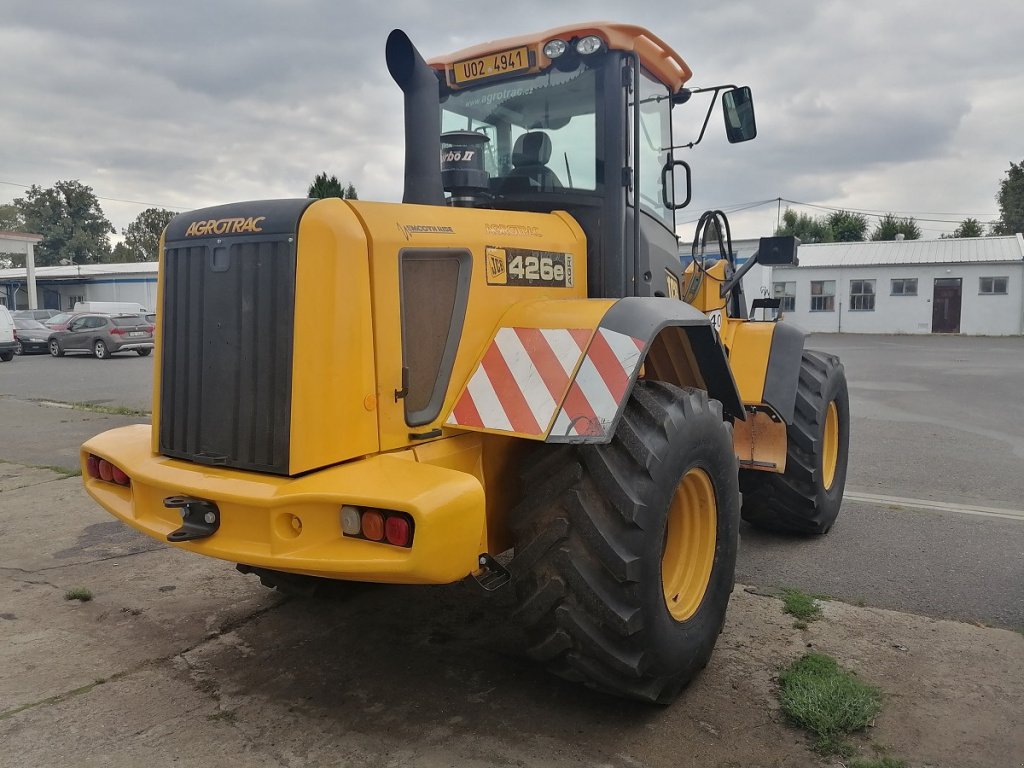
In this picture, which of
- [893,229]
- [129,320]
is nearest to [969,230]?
[893,229]

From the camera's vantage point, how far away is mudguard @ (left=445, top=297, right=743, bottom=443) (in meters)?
2.85

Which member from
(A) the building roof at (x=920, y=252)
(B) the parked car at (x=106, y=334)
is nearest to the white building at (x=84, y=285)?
(B) the parked car at (x=106, y=334)

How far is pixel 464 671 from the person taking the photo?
3518 millimetres

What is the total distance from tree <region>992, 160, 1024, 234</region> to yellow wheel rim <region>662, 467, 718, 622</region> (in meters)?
64.9

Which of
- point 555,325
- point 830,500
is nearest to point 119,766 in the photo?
point 555,325

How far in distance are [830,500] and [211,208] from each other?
4254 millimetres

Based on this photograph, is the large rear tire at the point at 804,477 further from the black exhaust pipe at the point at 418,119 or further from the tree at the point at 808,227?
the tree at the point at 808,227

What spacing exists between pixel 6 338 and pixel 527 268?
2413 cm

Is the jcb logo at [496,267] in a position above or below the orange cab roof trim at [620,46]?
below

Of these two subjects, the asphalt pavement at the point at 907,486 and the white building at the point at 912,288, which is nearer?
the asphalt pavement at the point at 907,486

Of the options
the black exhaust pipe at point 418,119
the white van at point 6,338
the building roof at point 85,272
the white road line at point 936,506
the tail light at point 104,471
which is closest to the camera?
the black exhaust pipe at point 418,119

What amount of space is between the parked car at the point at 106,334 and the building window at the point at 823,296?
96.9 ft

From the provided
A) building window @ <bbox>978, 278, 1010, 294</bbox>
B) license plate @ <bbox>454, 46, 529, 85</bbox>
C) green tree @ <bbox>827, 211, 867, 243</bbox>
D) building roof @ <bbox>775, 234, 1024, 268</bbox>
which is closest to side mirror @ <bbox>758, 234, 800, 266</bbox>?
license plate @ <bbox>454, 46, 529, 85</bbox>

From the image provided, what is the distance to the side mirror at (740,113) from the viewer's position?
432 cm
